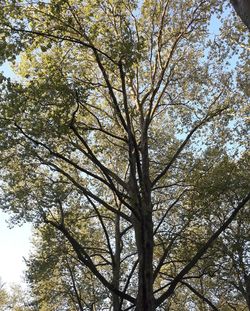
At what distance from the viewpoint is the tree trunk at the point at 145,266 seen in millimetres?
12211

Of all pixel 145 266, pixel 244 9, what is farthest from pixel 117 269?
pixel 244 9

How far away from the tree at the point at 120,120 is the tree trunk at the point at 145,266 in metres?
0.03

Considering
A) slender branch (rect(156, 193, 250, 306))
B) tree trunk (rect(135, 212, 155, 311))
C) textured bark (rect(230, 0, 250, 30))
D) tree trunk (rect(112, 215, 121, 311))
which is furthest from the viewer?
tree trunk (rect(112, 215, 121, 311))

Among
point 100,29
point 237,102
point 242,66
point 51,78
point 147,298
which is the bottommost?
point 147,298

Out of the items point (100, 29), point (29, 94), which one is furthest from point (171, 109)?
point (29, 94)

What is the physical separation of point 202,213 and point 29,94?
8.68 m

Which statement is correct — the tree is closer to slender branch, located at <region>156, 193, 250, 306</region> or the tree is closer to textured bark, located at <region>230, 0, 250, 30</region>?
slender branch, located at <region>156, 193, 250, 306</region>

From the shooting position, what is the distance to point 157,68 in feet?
57.2

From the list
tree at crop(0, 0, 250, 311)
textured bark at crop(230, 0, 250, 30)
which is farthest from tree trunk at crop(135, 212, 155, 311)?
textured bark at crop(230, 0, 250, 30)

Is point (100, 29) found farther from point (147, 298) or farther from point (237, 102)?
point (147, 298)

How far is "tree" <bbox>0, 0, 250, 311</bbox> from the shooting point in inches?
492

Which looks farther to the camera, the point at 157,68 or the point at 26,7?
the point at 157,68

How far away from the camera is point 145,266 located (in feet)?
41.9

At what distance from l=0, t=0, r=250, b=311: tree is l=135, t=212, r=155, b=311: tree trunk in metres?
0.03
